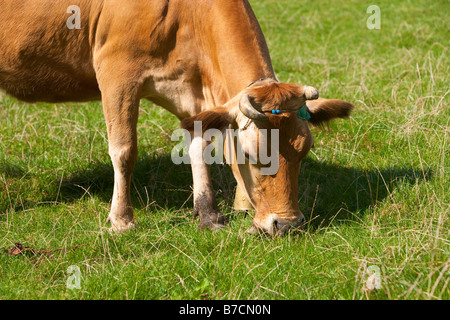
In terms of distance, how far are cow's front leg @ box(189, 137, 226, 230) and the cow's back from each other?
121cm

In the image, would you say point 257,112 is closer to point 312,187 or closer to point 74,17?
point 312,187

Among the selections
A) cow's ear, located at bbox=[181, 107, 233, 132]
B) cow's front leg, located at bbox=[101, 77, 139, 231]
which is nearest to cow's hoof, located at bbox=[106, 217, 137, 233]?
cow's front leg, located at bbox=[101, 77, 139, 231]

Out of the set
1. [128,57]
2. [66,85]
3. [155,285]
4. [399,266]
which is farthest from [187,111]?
[399,266]

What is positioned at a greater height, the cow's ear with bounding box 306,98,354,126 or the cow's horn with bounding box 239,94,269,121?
the cow's horn with bounding box 239,94,269,121

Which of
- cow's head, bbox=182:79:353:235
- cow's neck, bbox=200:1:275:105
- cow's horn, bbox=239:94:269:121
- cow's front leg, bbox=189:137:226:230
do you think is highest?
cow's neck, bbox=200:1:275:105

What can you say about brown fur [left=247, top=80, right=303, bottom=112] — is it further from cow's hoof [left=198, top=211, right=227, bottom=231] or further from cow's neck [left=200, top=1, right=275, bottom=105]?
cow's hoof [left=198, top=211, right=227, bottom=231]

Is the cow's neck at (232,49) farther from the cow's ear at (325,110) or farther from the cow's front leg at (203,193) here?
the cow's front leg at (203,193)

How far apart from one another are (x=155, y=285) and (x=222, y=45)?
228 centimetres

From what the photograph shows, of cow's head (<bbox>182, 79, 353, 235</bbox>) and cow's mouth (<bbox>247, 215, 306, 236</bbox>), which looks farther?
cow's mouth (<bbox>247, 215, 306, 236</bbox>)

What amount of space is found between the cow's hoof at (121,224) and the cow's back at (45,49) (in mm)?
1433

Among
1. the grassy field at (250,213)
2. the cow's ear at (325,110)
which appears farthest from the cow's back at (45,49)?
the cow's ear at (325,110)

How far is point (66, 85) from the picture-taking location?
6496 millimetres

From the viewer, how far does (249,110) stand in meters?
4.87

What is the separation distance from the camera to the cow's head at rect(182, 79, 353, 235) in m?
5.05
